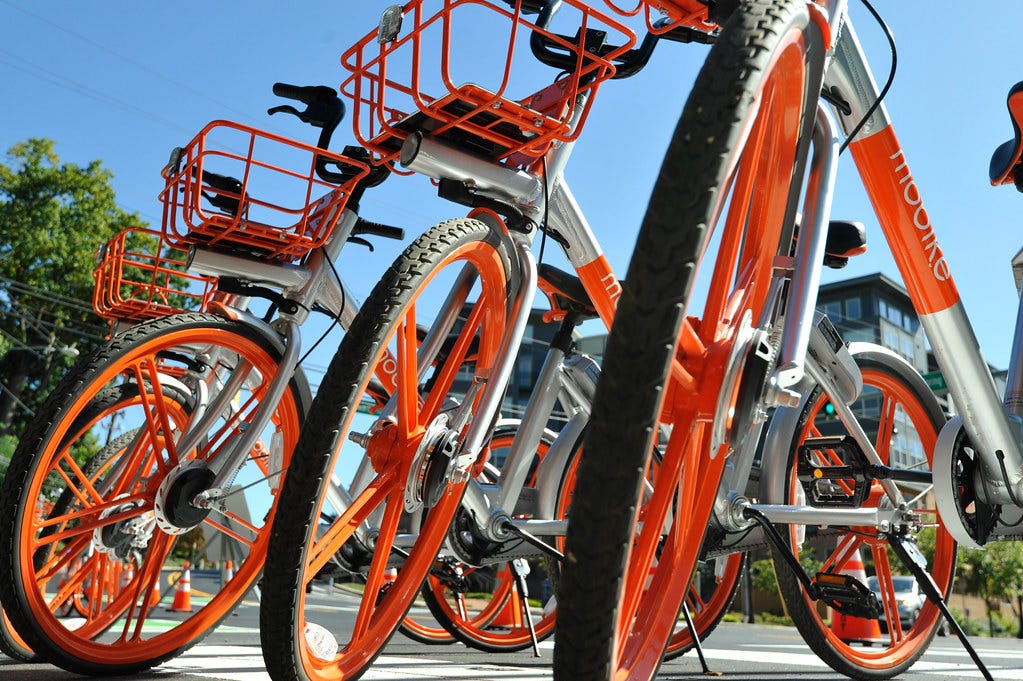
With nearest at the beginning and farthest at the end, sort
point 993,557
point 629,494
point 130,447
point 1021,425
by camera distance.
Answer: point 629,494 → point 1021,425 → point 130,447 → point 993,557

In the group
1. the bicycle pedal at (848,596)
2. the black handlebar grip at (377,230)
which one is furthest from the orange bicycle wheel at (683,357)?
the black handlebar grip at (377,230)

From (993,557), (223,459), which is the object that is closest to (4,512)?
(223,459)

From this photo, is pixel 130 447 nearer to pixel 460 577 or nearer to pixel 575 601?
pixel 460 577

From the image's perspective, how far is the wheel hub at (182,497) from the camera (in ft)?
8.80

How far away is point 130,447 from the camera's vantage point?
365 centimetres

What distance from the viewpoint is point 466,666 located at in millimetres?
3594

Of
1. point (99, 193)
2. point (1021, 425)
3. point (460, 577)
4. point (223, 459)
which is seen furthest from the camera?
point (99, 193)

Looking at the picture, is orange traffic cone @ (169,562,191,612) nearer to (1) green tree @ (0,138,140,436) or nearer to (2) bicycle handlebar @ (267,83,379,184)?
(2) bicycle handlebar @ (267,83,379,184)

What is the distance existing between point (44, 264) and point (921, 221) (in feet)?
74.2

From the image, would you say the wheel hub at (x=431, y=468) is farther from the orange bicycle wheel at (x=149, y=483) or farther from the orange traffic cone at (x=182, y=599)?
the orange traffic cone at (x=182, y=599)

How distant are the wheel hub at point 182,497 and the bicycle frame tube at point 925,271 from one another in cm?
197

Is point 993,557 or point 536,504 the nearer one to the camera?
point 536,504

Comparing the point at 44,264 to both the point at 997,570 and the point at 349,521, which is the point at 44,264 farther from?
the point at 997,570

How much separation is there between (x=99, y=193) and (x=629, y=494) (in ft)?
79.7
